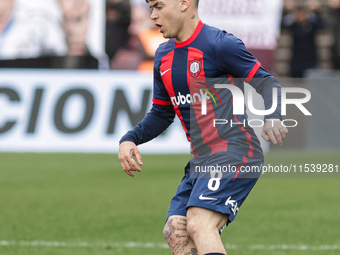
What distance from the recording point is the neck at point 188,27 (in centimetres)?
336

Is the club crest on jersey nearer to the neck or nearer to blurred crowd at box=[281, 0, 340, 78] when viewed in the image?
the neck

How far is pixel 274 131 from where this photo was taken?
2945 mm

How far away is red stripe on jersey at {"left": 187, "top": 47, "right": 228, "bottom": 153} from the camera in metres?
3.32

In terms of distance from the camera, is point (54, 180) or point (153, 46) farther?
point (153, 46)

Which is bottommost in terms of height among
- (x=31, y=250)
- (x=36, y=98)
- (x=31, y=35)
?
(x=36, y=98)

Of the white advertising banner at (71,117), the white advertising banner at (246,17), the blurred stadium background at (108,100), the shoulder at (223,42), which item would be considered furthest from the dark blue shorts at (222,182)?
the white advertising banner at (246,17)

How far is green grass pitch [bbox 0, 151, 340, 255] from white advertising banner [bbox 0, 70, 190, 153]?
3.08 feet

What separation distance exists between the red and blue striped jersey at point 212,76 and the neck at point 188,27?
0.02 m

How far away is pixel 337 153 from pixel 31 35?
7.10 metres

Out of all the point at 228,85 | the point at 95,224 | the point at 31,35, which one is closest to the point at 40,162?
the point at 31,35

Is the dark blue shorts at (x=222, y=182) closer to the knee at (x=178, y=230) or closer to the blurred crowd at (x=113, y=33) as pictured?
the knee at (x=178, y=230)

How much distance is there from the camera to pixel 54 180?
9.41 metres

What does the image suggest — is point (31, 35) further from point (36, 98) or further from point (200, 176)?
point (200, 176)

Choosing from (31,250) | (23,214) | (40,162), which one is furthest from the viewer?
(40,162)
